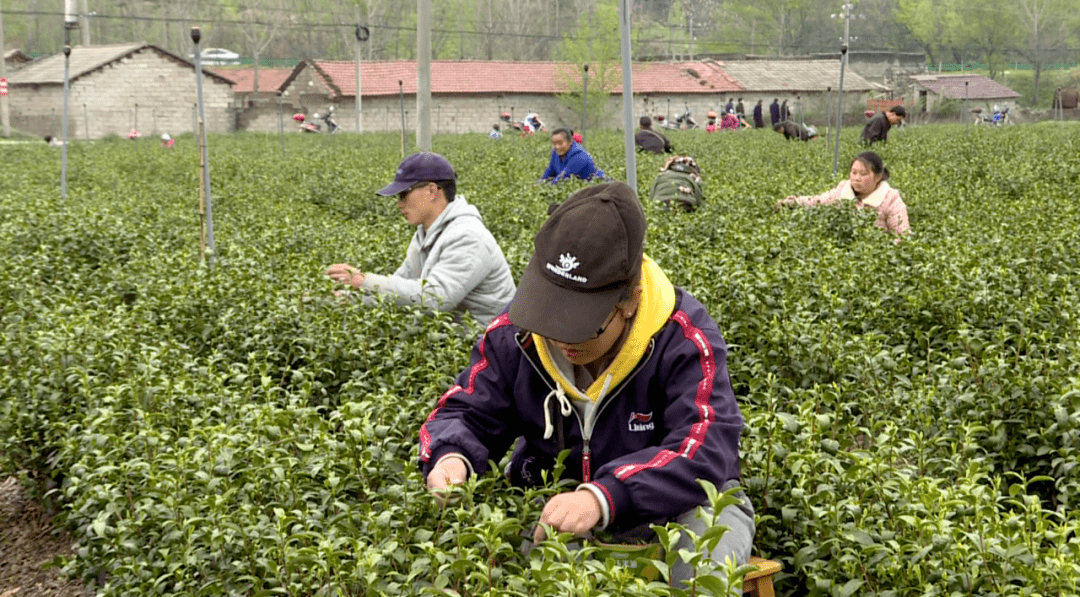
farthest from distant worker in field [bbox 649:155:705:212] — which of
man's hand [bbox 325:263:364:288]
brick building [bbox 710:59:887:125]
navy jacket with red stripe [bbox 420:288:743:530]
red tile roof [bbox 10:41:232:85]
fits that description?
brick building [bbox 710:59:887:125]

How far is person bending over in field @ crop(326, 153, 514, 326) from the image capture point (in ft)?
17.7

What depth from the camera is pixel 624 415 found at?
290 cm

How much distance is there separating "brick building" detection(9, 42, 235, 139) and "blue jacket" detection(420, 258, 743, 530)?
2084 inches

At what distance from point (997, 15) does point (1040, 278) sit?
96.7 meters

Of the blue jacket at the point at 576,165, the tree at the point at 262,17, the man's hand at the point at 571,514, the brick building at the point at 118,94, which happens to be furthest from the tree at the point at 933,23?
the man's hand at the point at 571,514

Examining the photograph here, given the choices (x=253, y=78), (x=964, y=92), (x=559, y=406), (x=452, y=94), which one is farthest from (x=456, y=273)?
(x=964, y=92)

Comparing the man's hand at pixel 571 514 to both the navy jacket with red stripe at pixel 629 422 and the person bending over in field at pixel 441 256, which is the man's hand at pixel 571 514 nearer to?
the navy jacket with red stripe at pixel 629 422

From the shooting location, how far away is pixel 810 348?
490 cm

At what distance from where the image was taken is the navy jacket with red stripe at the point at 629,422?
2.66 meters

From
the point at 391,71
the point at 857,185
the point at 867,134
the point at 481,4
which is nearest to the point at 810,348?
the point at 857,185

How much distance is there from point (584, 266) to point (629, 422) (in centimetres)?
48

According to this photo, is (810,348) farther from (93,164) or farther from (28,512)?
(93,164)

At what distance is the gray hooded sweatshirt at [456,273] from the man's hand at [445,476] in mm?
2392

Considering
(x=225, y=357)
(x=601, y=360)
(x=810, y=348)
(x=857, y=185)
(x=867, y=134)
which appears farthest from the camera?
(x=867, y=134)
